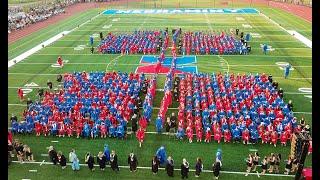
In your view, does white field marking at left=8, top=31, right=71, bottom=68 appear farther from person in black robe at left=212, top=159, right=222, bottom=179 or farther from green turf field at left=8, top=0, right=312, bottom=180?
person in black robe at left=212, top=159, right=222, bottom=179

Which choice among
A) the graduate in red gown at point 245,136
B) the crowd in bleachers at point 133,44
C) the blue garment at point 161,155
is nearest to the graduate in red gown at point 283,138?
the graduate in red gown at point 245,136

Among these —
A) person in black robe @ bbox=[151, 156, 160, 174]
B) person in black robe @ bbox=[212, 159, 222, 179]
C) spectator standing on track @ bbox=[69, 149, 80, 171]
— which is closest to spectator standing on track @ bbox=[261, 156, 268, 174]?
person in black robe @ bbox=[212, 159, 222, 179]

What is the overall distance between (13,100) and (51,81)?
3307 millimetres

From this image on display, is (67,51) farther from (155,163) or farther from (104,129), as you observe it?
(155,163)

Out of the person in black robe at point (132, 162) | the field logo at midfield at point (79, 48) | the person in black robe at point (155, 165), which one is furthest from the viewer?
the field logo at midfield at point (79, 48)

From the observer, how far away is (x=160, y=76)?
2459 cm

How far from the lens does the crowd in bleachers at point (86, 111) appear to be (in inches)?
649

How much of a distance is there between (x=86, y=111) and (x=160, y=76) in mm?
7959

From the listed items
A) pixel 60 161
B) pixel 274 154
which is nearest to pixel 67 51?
pixel 60 161

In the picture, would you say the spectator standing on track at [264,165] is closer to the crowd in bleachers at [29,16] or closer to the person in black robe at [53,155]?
the person in black robe at [53,155]

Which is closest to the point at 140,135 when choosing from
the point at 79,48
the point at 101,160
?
the point at 101,160

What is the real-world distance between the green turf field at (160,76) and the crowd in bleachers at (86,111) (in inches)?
18.1

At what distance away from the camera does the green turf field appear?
14430 millimetres

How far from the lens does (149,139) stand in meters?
16.3
